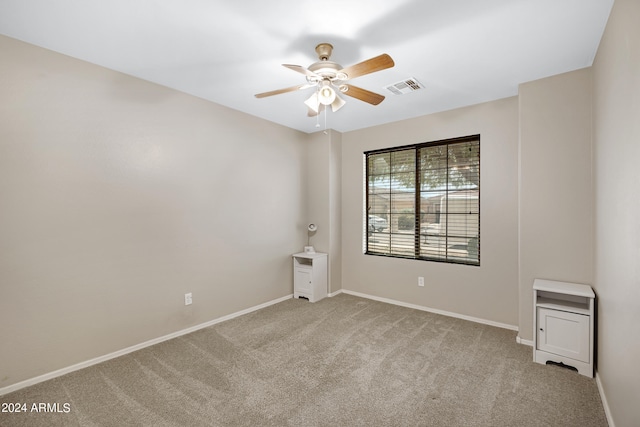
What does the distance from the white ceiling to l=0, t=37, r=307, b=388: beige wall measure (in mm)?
358

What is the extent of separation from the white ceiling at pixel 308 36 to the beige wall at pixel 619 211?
384 millimetres

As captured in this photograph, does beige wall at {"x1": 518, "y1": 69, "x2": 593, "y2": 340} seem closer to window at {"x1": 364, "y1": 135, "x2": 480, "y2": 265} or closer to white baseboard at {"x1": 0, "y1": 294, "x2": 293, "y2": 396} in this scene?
window at {"x1": 364, "y1": 135, "x2": 480, "y2": 265}

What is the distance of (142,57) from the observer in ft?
8.06

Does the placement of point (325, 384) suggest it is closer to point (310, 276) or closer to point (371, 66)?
point (310, 276)

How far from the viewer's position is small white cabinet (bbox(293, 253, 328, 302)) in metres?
4.27

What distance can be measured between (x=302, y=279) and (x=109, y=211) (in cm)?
262

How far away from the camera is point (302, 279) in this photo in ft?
14.4

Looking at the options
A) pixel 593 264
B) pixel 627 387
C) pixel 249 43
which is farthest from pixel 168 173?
pixel 593 264

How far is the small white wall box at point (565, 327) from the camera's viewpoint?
7.70 ft

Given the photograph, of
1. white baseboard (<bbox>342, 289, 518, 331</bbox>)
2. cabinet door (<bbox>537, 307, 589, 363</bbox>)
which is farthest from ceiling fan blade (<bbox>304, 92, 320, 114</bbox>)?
white baseboard (<bbox>342, 289, 518, 331</bbox>)

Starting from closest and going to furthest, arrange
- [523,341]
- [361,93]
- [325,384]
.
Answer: [325,384] → [361,93] → [523,341]

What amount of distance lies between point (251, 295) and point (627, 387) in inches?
138

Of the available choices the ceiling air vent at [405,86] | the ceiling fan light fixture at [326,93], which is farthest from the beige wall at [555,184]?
the ceiling fan light fixture at [326,93]

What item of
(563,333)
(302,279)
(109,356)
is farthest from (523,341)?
(109,356)
